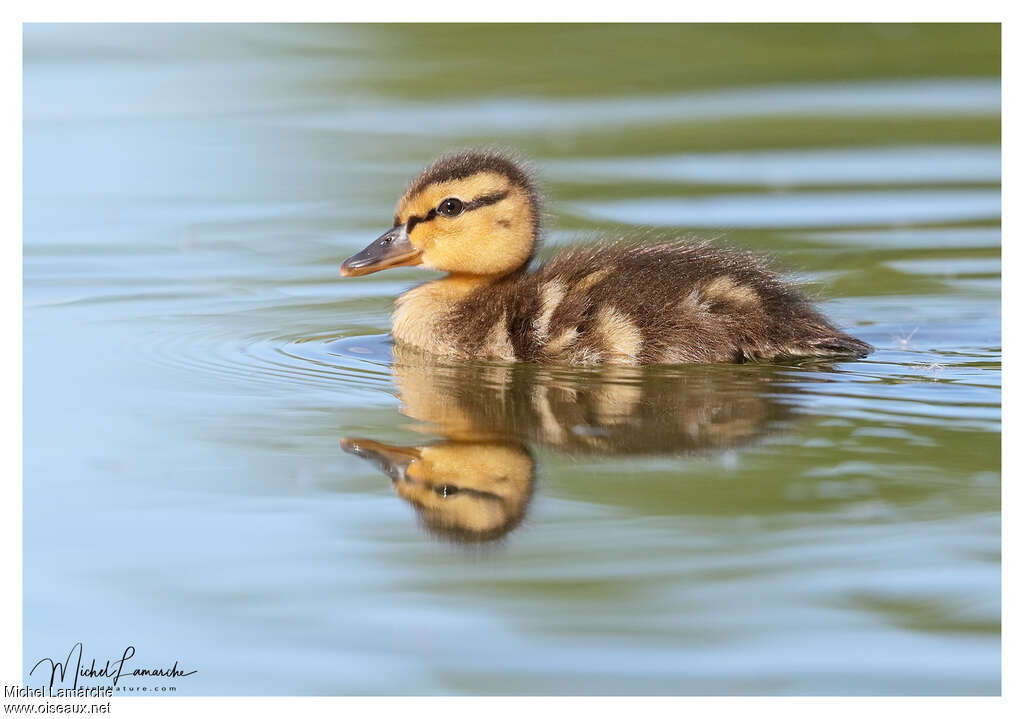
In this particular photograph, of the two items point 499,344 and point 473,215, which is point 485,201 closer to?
point 473,215

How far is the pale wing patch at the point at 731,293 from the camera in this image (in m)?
5.02

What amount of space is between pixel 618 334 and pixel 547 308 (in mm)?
259

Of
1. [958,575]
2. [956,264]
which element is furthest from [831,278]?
[958,575]

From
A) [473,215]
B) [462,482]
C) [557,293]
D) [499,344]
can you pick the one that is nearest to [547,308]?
[557,293]

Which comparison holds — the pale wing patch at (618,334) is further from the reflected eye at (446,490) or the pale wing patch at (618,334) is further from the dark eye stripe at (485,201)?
the reflected eye at (446,490)

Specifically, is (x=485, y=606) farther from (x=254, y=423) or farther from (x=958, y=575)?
(x=254, y=423)

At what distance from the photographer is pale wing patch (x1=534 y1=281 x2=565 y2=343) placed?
5090 mm

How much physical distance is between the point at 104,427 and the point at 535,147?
13.1 feet

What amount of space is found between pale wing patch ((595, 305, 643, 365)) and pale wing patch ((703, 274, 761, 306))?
0.85ft

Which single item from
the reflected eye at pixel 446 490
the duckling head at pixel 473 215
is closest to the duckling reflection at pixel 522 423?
the reflected eye at pixel 446 490

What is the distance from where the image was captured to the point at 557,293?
16.9ft

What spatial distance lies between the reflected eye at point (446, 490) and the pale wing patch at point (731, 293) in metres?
1.46

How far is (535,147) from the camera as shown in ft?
26.5
